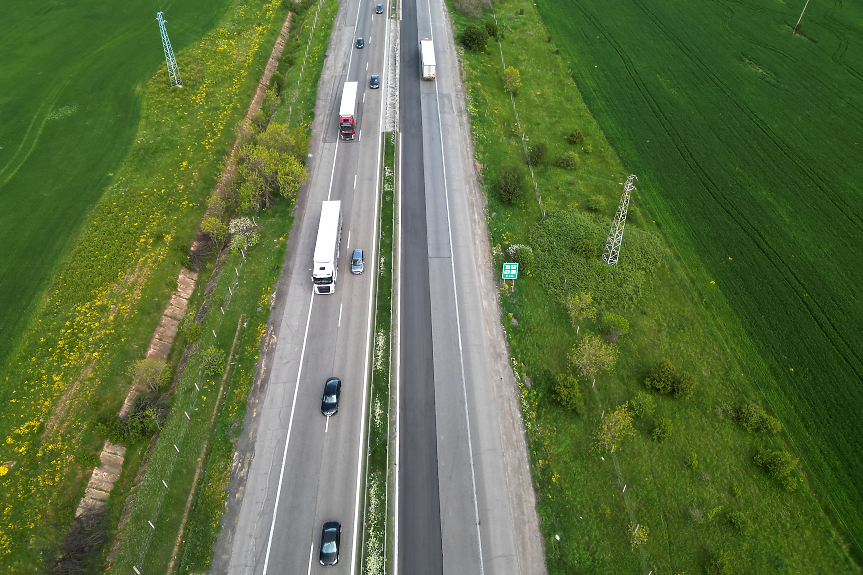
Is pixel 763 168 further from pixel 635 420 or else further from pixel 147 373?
pixel 147 373

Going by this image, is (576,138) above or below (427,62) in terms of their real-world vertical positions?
below

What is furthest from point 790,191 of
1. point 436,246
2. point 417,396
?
point 417,396

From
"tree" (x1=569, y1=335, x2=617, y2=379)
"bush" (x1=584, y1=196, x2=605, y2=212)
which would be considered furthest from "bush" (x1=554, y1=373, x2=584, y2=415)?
"bush" (x1=584, y1=196, x2=605, y2=212)

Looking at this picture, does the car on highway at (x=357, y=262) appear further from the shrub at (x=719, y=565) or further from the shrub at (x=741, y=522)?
the shrub at (x=741, y=522)

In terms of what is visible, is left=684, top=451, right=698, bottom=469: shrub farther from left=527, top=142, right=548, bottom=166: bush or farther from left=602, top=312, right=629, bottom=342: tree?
left=527, top=142, right=548, bottom=166: bush

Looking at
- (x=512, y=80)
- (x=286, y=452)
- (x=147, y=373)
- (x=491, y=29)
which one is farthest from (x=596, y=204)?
(x=147, y=373)

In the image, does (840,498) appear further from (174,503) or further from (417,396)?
(174,503)

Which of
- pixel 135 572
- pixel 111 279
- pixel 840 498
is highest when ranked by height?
pixel 111 279
